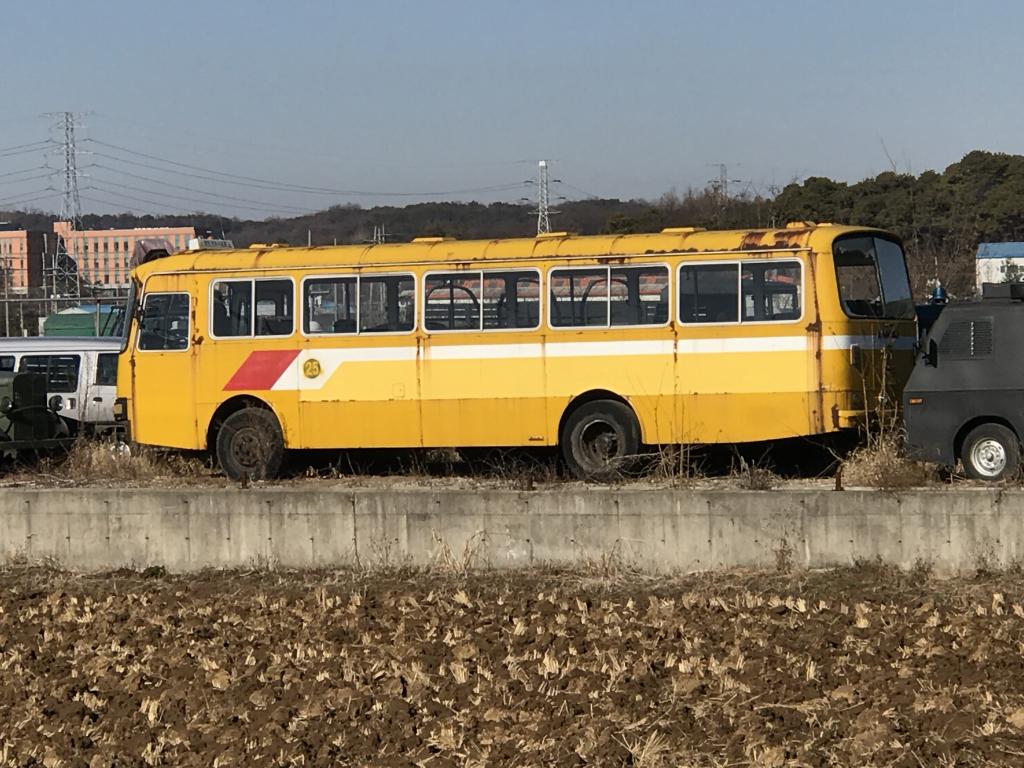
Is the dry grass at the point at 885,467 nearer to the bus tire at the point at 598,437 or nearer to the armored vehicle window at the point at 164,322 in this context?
the bus tire at the point at 598,437

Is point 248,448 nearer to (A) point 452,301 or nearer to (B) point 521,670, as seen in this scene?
(A) point 452,301

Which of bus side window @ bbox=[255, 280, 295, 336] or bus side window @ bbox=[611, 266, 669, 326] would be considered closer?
bus side window @ bbox=[611, 266, 669, 326]

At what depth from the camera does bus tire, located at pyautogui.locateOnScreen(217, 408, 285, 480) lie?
1881cm

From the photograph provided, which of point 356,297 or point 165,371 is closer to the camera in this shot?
point 356,297

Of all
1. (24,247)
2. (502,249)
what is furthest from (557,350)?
(24,247)

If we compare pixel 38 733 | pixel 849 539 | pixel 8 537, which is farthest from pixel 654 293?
pixel 38 733

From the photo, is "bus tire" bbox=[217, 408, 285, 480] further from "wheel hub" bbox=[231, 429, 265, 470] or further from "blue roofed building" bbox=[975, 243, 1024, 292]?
"blue roofed building" bbox=[975, 243, 1024, 292]

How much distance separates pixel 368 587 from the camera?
15.3 metres

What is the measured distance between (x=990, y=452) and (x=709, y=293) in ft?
11.6

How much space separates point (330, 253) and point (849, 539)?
Answer: 7.50 m

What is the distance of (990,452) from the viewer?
15961mm

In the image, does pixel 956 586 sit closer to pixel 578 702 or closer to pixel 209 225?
pixel 578 702

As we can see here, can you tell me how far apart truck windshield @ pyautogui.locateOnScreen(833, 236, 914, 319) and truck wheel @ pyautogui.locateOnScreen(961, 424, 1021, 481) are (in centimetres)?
198

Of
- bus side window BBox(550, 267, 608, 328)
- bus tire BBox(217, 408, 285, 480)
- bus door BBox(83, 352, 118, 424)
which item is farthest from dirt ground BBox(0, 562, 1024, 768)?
bus door BBox(83, 352, 118, 424)
